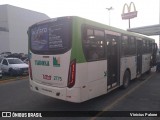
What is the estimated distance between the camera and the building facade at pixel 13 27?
162 feet

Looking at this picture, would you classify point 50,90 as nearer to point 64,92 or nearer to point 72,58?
point 64,92

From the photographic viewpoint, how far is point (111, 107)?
7.84 meters

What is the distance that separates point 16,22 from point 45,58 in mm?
47137

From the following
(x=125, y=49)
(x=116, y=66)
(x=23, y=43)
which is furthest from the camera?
(x=23, y=43)

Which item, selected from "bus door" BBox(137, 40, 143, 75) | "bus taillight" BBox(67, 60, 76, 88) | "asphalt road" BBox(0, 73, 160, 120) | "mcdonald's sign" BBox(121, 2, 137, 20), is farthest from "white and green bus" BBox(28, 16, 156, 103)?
"mcdonald's sign" BBox(121, 2, 137, 20)

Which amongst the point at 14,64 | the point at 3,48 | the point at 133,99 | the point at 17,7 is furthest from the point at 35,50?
the point at 17,7

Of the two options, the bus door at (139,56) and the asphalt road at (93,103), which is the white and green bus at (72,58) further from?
the bus door at (139,56)

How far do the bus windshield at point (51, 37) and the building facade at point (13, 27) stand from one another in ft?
140

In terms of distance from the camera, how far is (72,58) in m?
6.89

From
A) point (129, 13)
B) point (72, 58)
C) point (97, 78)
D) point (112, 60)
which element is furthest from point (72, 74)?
point (129, 13)

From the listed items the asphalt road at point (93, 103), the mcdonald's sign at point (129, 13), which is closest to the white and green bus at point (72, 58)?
the asphalt road at point (93, 103)

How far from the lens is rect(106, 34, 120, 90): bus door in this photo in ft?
29.4

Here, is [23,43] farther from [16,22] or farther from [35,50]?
[35,50]

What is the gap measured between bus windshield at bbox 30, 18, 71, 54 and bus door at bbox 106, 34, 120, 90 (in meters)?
2.26
